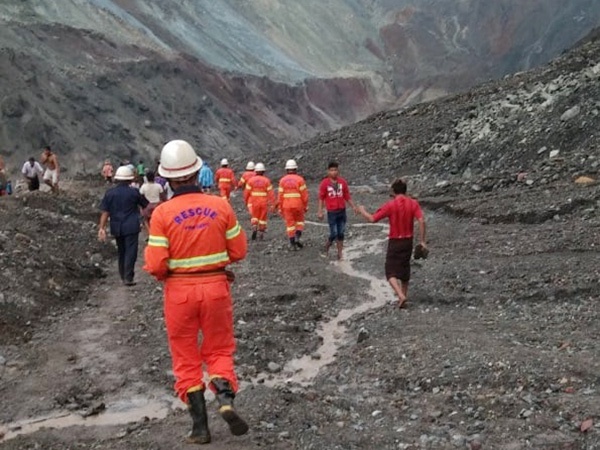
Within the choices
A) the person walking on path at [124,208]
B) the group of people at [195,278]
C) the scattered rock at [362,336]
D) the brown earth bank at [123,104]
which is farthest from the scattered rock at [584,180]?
the brown earth bank at [123,104]

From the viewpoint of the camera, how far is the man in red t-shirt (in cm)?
1004

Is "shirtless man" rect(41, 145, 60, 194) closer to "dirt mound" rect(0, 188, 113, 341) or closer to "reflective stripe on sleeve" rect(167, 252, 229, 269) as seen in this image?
"dirt mound" rect(0, 188, 113, 341)

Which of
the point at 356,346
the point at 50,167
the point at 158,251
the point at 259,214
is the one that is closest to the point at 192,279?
the point at 158,251

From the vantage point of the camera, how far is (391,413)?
6.37 meters

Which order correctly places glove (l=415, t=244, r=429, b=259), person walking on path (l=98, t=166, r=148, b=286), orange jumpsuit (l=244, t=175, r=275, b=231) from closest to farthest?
glove (l=415, t=244, r=429, b=259) < person walking on path (l=98, t=166, r=148, b=286) < orange jumpsuit (l=244, t=175, r=275, b=231)

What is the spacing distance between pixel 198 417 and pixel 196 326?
600 millimetres

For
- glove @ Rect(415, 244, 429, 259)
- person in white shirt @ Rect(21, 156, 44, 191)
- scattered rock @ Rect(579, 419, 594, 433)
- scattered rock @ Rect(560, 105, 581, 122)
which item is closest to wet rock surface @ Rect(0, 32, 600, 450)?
scattered rock @ Rect(579, 419, 594, 433)

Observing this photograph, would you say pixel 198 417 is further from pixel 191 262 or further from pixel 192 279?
pixel 191 262

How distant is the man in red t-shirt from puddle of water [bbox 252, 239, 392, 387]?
651 millimetres

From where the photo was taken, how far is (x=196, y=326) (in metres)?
5.55

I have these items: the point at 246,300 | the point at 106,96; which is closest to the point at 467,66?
the point at 106,96

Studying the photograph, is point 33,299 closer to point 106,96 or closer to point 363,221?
point 363,221

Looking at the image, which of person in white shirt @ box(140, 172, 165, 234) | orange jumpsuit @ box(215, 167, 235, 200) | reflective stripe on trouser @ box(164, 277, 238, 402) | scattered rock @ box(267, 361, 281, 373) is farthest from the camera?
orange jumpsuit @ box(215, 167, 235, 200)

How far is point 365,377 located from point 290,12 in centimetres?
Answer: 7194
